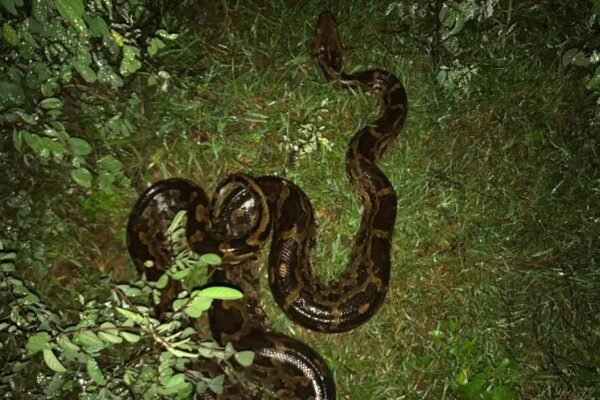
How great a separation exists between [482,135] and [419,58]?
1.13m

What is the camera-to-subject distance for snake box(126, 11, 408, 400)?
5.00m

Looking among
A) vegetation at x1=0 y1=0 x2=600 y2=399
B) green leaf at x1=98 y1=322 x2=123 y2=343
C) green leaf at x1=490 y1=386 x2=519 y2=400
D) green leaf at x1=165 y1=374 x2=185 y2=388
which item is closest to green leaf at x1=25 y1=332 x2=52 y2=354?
green leaf at x1=98 y1=322 x2=123 y2=343

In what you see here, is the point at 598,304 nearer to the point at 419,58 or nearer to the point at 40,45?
the point at 419,58

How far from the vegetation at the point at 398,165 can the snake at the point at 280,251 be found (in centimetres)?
30

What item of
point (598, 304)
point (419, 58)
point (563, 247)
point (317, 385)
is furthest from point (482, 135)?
point (317, 385)

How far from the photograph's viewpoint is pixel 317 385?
16.3ft

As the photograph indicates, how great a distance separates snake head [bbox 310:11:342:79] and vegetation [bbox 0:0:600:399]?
0.58 ft

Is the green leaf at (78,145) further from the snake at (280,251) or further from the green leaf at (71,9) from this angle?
the green leaf at (71,9)

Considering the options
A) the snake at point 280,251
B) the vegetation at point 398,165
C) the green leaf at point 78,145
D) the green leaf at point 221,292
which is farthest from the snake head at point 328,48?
the green leaf at point 221,292

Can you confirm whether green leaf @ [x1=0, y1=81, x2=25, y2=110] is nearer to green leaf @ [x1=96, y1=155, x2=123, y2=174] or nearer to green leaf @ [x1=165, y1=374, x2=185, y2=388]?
green leaf @ [x1=96, y1=155, x2=123, y2=174]

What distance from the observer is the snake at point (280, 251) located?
197 inches

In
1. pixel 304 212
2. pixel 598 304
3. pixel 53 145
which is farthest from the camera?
pixel 598 304

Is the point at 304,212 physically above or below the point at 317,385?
above

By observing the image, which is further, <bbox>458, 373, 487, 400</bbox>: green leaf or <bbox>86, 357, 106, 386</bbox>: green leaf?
<bbox>458, 373, 487, 400</bbox>: green leaf
